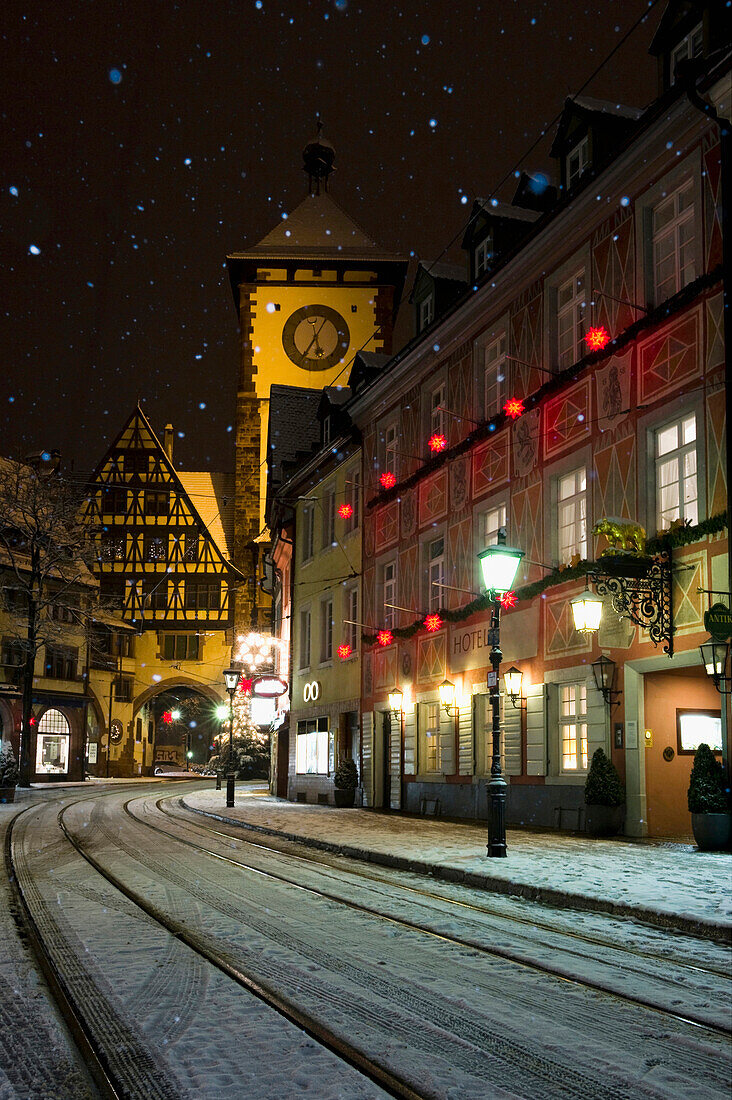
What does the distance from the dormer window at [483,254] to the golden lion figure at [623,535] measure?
27.3ft

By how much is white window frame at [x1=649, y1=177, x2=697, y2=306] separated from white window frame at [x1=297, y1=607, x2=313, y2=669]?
61.6 ft

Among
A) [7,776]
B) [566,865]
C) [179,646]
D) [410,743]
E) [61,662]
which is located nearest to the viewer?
[566,865]

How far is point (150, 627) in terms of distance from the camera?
66.1m

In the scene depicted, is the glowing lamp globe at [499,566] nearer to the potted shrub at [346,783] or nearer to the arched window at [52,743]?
the potted shrub at [346,783]

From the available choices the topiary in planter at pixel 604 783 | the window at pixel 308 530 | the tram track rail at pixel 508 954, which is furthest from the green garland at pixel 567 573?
the window at pixel 308 530

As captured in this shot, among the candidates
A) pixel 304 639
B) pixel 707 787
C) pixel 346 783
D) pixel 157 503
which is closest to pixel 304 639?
pixel 304 639

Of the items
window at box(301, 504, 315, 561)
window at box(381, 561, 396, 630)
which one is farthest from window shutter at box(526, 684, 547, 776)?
window at box(301, 504, 315, 561)

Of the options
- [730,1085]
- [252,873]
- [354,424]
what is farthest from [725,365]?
[354,424]

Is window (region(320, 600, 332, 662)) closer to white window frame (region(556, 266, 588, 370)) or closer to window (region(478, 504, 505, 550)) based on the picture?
window (region(478, 504, 505, 550))

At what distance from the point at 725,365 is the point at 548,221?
5680mm

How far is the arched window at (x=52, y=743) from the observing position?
55.8 metres

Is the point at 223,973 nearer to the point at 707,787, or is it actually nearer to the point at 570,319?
the point at 707,787

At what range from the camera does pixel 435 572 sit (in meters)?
25.0

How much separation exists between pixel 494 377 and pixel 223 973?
16.9 metres
